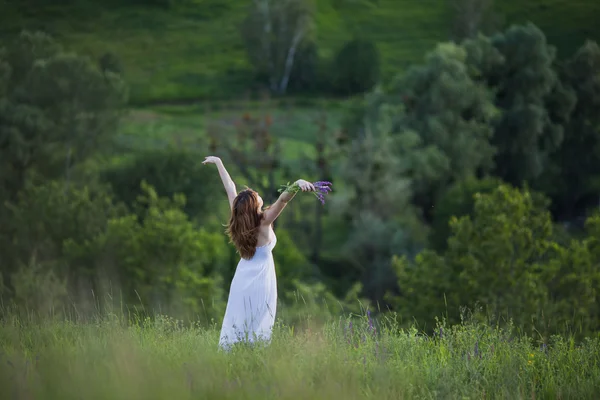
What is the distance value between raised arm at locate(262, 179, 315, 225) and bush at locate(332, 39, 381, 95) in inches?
3923

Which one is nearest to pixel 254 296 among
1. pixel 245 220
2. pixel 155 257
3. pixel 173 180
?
pixel 245 220

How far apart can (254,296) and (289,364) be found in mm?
2180

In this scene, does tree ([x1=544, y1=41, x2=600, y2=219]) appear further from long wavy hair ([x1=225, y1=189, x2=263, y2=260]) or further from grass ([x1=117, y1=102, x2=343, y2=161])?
long wavy hair ([x1=225, y1=189, x2=263, y2=260])

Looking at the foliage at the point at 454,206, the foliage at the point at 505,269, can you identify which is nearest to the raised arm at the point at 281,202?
the foliage at the point at 505,269

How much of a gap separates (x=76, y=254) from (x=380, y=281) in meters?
21.4

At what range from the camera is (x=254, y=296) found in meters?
9.15

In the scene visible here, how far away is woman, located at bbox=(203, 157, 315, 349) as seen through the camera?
8.99 m

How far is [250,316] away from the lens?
911 cm

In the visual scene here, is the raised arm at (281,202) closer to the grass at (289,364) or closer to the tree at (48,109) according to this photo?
the grass at (289,364)

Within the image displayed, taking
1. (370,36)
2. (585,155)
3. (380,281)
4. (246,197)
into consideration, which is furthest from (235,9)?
(246,197)

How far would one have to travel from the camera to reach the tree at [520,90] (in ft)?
270

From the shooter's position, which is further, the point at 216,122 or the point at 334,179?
the point at 216,122

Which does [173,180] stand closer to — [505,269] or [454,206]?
[454,206]

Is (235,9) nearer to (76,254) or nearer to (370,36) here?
(370,36)
